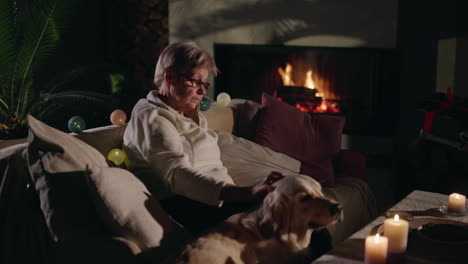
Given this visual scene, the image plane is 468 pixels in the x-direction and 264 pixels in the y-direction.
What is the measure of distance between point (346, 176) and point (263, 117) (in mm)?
516

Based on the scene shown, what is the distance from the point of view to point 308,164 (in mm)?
2594

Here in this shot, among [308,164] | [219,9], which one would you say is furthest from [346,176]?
[219,9]

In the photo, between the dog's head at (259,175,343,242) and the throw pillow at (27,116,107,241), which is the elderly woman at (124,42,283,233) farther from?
the throw pillow at (27,116,107,241)

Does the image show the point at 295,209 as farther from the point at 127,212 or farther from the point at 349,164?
the point at 349,164

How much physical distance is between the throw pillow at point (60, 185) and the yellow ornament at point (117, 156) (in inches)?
10.0

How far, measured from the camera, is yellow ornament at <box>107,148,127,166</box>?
72.7 inches

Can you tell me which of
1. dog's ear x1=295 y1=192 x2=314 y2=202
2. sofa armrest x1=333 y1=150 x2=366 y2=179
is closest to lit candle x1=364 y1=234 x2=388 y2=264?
dog's ear x1=295 y1=192 x2=314 y2=202

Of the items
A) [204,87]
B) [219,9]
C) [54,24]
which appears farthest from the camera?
[219,9]

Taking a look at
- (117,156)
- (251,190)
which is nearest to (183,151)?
(117,156)

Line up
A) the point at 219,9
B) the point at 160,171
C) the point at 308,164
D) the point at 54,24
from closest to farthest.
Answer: the point at 160,171, the point at 308,164, the point at 54,24, the point at 219,9

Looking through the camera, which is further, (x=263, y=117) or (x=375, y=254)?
(x=263, y=117)

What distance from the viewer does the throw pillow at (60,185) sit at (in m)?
1.51

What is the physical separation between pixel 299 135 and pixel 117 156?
109 cm

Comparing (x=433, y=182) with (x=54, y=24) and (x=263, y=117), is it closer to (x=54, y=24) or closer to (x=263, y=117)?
(x=263, y=117)
